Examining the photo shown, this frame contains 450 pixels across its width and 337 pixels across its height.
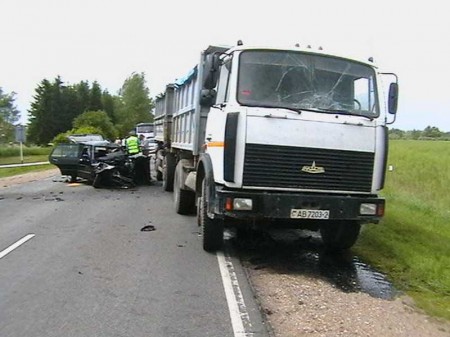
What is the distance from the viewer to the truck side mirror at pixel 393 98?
24.9ft

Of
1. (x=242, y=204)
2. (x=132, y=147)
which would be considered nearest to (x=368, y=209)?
(x=242, y=204)

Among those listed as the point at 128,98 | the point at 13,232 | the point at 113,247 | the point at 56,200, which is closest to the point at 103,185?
the point at 56,200

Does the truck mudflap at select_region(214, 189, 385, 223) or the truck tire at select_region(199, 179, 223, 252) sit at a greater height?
the truck mudflap at select_region(214, 189, 385, 223)

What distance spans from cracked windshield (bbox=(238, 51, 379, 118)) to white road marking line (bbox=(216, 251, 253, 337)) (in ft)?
7.04

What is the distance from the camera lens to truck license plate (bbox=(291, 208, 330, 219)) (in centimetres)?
709

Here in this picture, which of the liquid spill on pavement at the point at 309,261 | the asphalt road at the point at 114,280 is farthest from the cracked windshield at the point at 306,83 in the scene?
the asphalt road at the point at 114,280

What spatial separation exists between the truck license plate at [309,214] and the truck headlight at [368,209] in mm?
456

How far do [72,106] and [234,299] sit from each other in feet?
273

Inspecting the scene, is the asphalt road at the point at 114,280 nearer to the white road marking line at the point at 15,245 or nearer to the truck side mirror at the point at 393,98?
the white road marking line at the point at 15,245

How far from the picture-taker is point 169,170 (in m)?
15.7

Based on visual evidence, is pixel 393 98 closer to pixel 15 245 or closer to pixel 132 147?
pixel 15 245

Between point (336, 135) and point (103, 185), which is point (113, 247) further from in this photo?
point (103, 185)

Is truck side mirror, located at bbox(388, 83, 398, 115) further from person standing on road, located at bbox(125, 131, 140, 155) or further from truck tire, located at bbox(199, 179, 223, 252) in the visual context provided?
person standing on road, located at bbox(125, 131, 140, 155)

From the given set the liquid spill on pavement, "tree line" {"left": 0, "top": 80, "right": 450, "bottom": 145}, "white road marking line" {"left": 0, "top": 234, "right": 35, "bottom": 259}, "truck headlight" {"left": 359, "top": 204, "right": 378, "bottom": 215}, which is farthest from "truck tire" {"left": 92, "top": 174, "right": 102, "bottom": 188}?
"tree line" {"left": 0, "top": 80, "right": 450, "bottom": 145}
